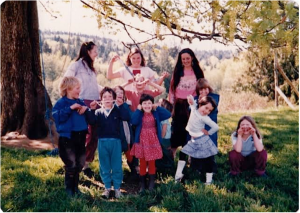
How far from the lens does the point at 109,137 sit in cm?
390

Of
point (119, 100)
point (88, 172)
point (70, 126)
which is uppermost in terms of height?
point (119, 100)

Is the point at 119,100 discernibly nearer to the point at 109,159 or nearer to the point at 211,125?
the point at 109,159

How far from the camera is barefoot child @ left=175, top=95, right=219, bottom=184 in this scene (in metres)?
→ 4.05

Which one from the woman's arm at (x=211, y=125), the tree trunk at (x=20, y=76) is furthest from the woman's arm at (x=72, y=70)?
the tree trunk at (x=20, y=76)

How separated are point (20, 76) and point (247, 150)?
4.94 m

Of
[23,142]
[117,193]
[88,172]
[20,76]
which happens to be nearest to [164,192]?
[117,193]

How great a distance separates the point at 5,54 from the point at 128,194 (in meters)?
4.53

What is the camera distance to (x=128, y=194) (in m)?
4.01

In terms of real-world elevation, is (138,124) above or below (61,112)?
below

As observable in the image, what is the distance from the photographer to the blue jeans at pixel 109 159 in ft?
12.8

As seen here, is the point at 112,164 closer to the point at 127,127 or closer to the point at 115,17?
the point at 127,127

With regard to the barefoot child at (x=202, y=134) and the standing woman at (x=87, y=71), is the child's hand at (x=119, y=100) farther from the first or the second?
the barefoot child at (x=202, y=134)

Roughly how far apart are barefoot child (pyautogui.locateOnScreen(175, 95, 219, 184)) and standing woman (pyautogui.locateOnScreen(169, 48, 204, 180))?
392 millimetres

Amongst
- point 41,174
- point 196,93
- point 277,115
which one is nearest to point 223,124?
point 277,115
